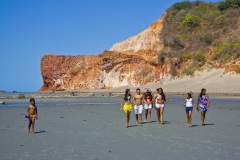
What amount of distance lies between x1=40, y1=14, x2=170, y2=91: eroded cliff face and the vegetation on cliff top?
87.6 inches

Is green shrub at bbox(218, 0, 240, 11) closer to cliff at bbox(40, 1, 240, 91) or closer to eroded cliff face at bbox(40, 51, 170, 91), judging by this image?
cliff at bbox(40, 1, 240, 91)

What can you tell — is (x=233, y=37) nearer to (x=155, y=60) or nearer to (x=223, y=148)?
(x=155, y=60)

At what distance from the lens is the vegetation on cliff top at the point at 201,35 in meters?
55.2

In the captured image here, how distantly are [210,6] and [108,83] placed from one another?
88.5 ft

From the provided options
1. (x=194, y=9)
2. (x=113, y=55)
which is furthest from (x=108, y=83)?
(x=194, y=9)

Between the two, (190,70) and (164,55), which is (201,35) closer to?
(164,55)

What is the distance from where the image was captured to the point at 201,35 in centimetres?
6209

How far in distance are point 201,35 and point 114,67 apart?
17980 mm

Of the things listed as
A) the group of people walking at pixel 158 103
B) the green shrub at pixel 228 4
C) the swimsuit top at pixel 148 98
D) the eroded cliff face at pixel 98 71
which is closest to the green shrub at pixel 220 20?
the green shrub at pixel 228 4

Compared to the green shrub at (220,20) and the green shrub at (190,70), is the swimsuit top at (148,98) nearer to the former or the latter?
the green shrub at (190,70)

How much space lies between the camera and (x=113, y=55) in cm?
7075

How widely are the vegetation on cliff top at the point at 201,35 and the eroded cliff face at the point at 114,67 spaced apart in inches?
87.6

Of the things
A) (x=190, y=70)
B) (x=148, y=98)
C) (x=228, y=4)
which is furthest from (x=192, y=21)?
(x=148, y=98)

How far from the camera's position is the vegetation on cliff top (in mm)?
55156
